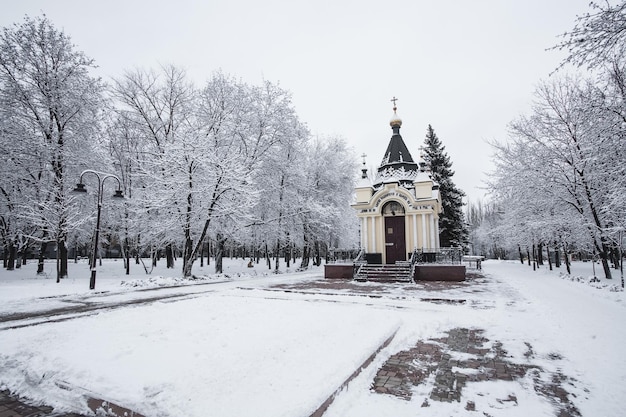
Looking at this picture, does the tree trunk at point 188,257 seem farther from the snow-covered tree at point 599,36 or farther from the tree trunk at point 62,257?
the snow-covered tree at point 599,36

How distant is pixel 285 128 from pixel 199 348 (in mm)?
20221

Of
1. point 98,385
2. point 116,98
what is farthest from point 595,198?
point 116,98

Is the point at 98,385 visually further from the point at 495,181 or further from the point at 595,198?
the point at 495,181

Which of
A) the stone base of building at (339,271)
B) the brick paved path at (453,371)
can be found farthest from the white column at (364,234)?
the brick paved path at (453,371)

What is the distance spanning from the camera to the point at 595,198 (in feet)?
52.6

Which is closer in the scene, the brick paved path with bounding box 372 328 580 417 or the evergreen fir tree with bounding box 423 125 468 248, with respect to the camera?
the brick paved path with bounding box 372 328 580 417

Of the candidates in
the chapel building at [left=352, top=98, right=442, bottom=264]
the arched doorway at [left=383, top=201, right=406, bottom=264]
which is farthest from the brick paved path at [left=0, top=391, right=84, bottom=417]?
the arched doorway at [left=383, top=201, right=406, bottom=264]

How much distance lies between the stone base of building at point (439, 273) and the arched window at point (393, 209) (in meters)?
3.85

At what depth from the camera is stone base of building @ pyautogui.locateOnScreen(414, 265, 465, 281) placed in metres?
16.9

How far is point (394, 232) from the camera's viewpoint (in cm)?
2036

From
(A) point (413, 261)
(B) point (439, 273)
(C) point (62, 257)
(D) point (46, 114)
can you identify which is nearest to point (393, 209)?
(A) point (413, 261)

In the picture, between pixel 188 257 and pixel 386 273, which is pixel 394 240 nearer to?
pixel 386 273

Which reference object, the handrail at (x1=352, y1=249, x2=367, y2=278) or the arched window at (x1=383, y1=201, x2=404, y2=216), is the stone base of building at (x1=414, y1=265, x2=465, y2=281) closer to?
the handrail at (x1=352, y1=249, x2=367, y2=278)

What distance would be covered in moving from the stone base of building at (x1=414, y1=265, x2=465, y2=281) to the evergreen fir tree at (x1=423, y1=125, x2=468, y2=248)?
13481 mm
